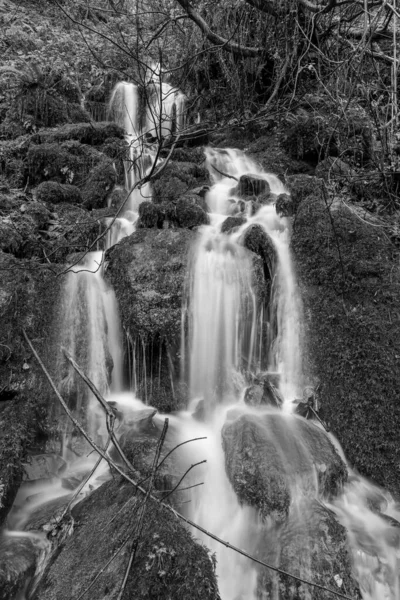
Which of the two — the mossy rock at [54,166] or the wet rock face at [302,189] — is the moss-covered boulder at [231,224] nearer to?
the wet rock face at [302,189]

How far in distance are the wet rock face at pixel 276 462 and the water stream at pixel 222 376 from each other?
2cm

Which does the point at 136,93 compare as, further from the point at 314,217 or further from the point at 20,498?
the point at 20,498

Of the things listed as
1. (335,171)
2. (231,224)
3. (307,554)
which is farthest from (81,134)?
(307,554)

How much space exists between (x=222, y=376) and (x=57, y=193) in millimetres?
5176

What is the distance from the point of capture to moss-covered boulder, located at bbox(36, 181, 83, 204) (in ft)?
25.0

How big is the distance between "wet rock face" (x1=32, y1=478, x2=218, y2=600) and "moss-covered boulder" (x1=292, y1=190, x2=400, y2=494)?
2.41 m

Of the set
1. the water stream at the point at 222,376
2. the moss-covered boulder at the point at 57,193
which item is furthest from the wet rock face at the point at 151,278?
the moss-covered boulder at the point at 57,193

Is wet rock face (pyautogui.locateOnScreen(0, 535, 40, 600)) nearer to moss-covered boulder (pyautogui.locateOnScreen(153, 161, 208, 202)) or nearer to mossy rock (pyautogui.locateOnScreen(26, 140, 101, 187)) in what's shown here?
moss-covered boulder (pyautogui.locateOnScreen(153, 161, 208, 202))

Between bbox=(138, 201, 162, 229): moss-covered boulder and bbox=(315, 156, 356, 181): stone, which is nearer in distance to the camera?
bbox=(315, 156, 356, 181): stone

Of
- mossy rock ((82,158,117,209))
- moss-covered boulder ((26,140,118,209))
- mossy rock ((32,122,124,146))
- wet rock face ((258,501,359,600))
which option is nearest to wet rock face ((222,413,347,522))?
wet rock face ((258,501,359,600))

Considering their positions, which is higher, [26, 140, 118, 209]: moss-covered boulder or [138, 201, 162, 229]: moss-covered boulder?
[26, 140, 118, 209]: moss-covered boulder

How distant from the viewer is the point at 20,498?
Answer: 384 cm

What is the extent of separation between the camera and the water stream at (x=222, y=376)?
11.3ft

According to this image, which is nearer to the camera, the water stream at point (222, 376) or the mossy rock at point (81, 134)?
the water stream at point (222, 376)
